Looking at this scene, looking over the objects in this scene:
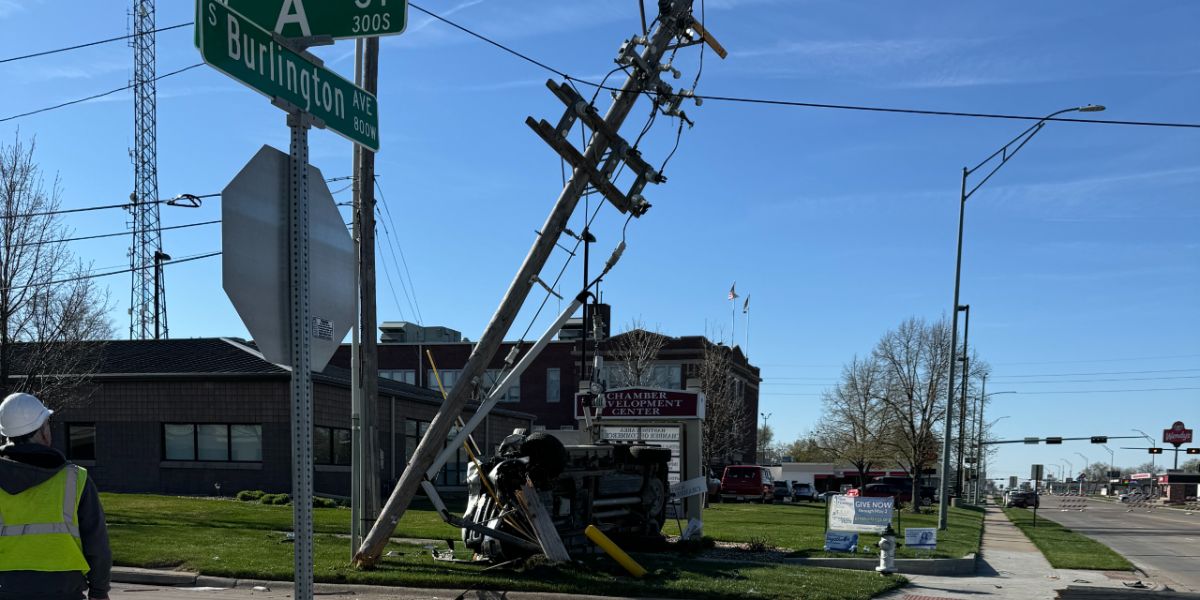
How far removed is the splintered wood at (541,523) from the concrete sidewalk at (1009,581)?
4.30 m

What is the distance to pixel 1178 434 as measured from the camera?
101 meters

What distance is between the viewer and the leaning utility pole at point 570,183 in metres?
13.9

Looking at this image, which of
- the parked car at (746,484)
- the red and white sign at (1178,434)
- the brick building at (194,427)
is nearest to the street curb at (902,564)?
the brick building at (194,427)

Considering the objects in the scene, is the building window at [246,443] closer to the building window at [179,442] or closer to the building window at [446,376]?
the building window at [179,442]

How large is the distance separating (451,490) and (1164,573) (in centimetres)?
2658

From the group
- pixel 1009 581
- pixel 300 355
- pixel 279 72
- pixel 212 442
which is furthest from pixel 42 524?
pixel 212 442

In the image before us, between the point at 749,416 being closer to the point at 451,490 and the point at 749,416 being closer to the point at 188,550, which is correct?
the point at 451,490

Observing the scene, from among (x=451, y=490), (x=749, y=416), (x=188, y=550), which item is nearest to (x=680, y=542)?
(x=188, y=550)

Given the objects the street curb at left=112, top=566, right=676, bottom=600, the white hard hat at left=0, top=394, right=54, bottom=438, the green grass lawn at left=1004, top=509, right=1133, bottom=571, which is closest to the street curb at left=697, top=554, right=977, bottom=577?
the green grass lawn at left=1004, top=509, right=1133, bottom=571

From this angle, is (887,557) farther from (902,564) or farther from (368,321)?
(368,321)

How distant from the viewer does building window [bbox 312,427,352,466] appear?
33031 mm

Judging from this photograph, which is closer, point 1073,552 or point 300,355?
point 300,355

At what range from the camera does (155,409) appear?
32219mm

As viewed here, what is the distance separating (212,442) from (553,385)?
3875cm
